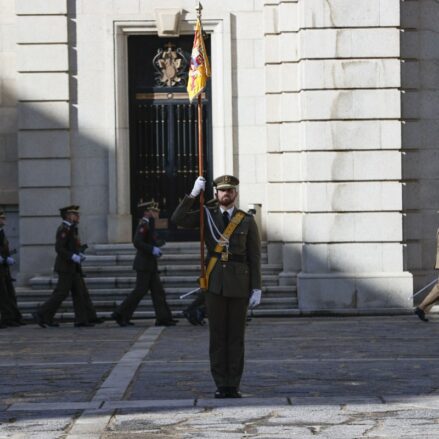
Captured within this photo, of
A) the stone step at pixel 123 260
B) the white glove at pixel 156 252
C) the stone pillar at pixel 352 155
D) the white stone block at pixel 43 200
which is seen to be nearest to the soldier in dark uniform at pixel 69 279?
the white glove at pixel 156 252

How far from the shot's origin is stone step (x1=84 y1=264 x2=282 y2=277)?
2392 cm

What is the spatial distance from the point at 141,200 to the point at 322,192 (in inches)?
132

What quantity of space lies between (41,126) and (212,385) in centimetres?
1125

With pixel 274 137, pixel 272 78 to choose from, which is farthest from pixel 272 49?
pixel 274 137

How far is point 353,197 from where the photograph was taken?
23125 millimetres

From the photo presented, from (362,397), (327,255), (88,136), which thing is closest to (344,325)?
(327,255)

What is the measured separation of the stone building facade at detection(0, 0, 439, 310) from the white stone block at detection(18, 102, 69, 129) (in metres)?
0.02

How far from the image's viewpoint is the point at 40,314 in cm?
2222

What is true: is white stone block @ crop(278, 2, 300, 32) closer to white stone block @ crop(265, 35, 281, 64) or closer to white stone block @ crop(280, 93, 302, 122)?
white stone block @ crop(265, 35, 281, 64)

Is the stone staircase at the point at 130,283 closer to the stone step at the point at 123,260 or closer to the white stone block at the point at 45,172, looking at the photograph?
the stone step at the point at 123,260

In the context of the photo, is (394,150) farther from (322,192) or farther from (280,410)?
(280,410)

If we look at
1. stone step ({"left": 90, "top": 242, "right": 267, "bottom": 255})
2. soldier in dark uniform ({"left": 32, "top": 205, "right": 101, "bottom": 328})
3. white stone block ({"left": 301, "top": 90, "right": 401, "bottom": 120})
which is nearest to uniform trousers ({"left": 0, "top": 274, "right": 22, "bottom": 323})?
soldier in dark uniform ({"left": 32, "top": 205, "right": 101, "bottom": 328})

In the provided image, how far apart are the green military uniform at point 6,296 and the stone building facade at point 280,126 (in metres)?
1.46

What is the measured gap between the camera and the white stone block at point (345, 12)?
75.5ft
